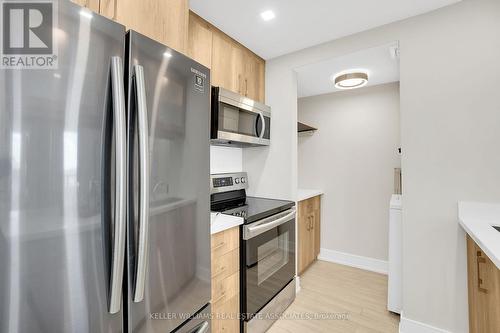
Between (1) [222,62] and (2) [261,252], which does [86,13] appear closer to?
(1) [222,62]

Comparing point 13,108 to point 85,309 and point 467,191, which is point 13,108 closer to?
point 85,309

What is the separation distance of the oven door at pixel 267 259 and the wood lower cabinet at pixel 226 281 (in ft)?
0.23

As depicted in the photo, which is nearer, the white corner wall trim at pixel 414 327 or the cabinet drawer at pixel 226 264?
the cabinet drawer at pixel 226 264

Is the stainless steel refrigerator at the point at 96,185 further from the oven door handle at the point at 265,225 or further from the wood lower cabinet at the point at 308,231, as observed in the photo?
the wood lower cabinet at the point at 308,231

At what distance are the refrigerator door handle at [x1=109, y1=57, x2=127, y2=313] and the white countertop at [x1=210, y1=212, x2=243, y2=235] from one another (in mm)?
582

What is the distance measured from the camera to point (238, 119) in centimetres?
198

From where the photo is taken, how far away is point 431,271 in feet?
5.40

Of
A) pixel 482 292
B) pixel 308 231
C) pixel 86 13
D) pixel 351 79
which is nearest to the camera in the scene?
pixel 86 13

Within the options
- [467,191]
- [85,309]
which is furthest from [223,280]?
[467,191]

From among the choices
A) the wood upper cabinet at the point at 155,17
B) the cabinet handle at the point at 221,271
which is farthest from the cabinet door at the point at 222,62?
the cabinet handle at the point at 221,271

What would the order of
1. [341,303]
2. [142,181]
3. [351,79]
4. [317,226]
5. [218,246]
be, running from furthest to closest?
1. [317,226]
2. [351,79]
3. [341,303]
4. [218,246]
5. [142,181]

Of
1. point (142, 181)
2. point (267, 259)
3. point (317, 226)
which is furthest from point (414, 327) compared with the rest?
point (142, 181)

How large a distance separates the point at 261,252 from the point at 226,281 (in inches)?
14.9

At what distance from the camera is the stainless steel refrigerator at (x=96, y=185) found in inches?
24.1
